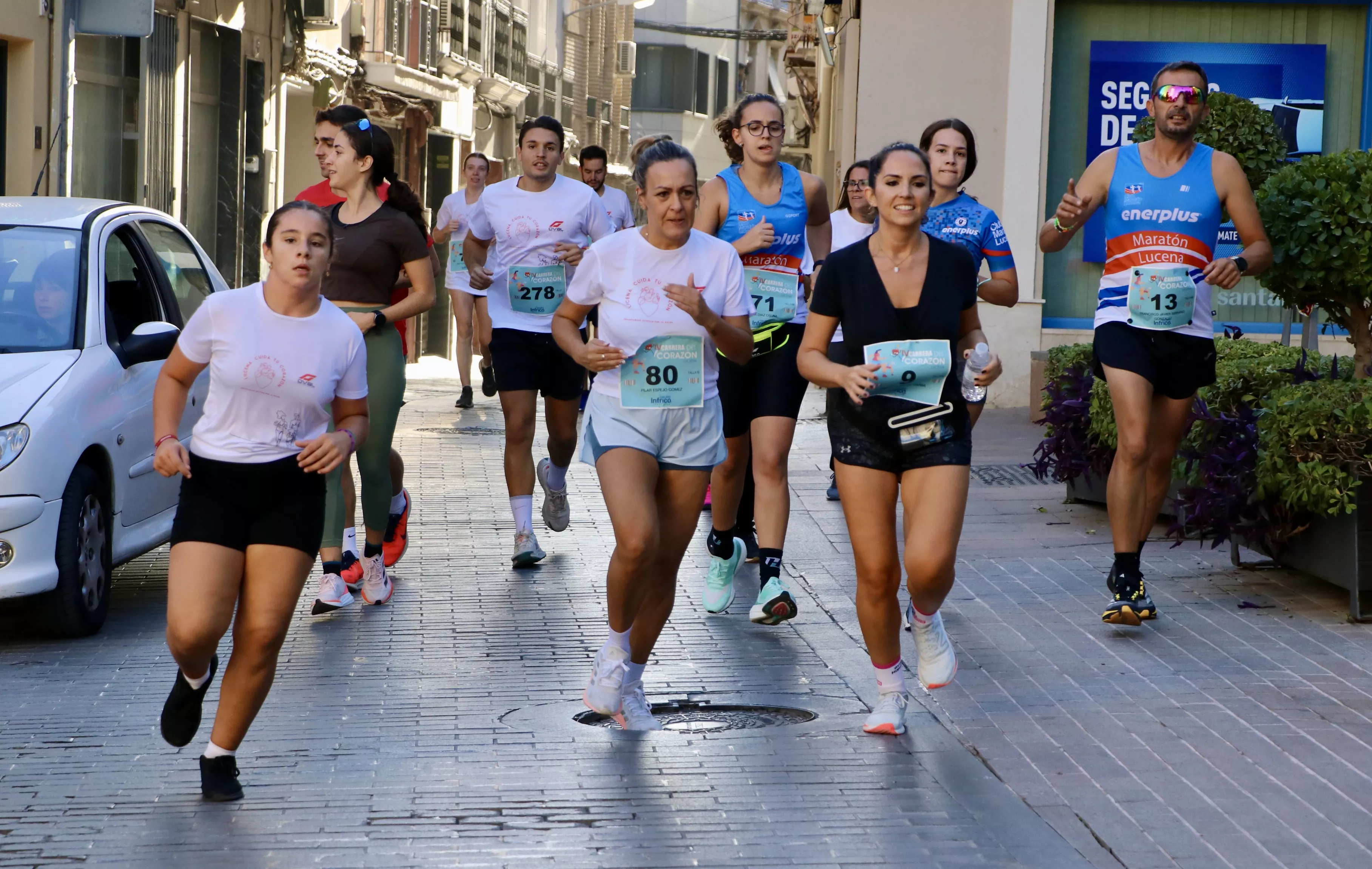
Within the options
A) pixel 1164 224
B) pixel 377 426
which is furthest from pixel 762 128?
pixel 377 426

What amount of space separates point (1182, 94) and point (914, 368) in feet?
7.43

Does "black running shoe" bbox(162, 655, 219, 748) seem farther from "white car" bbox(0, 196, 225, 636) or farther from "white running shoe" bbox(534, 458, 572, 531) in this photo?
"white running shoe" bbox(534, 458, 572, 531)

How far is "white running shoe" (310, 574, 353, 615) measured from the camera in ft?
24.7

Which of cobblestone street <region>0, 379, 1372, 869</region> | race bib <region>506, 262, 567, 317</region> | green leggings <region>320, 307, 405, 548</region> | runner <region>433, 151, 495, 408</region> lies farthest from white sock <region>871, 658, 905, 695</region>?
runner <region>433, 151, 495, 408</region>

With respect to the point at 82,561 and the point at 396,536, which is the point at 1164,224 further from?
the point at 82,561

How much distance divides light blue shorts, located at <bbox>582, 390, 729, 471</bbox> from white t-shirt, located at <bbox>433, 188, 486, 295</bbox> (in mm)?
7662

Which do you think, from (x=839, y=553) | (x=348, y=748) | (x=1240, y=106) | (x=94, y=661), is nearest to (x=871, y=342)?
(x=348, y=748)

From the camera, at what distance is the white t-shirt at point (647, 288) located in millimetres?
5695

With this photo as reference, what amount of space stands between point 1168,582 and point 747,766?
11.0ft

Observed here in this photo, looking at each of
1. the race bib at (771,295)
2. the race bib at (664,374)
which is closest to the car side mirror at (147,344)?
the race bib at (771,295)

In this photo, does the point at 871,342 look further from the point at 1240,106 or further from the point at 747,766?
the point at 1240,106

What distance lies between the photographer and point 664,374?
5672 millimetres

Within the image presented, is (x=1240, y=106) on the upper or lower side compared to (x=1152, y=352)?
upper

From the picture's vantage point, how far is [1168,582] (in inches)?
317
